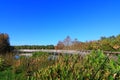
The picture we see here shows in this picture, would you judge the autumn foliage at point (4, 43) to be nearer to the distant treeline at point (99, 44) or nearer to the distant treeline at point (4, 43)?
the distant treeline at point (4, 43)

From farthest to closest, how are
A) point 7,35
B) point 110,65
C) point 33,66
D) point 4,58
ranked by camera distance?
point 7,35 → point 4,58 → point 33,66 → point 110,65

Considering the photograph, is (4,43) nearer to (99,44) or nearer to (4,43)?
(4,43)

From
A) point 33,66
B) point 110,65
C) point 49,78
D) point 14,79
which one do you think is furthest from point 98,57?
point 33,66

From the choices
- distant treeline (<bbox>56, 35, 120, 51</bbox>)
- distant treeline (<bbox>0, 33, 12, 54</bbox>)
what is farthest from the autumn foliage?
distant treeline (<bbox>56, 35, 120, 51</bbox>)

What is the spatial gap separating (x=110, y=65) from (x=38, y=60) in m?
12.2

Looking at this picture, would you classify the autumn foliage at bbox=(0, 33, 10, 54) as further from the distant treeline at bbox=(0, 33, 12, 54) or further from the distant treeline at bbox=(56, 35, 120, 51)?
the distant treeline at bbox=(56, 35, 120, 51)

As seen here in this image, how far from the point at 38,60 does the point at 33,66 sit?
3.83 ft

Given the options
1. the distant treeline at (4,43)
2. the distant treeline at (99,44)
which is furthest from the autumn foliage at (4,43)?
the distant treeline at (99,44)

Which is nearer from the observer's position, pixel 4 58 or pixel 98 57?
pixel 98 57

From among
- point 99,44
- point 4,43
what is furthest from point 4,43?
point 99,44

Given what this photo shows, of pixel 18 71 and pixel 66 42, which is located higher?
pixel 66 42

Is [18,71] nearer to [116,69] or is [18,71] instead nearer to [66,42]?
[116,69]

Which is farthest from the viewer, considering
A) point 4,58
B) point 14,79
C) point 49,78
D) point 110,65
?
point 4,58

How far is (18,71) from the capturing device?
23.1 m
